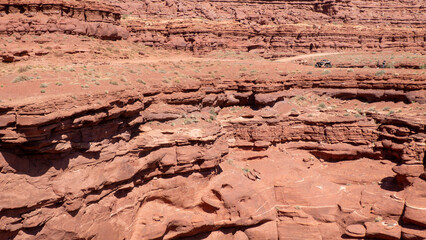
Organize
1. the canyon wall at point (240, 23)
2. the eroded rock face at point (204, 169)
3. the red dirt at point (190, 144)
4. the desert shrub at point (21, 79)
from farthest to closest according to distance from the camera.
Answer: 1. the canyon wall at point (240, 23)
2. the desert shrub at point (21, 79)
3. the red dirt at point (190, 144)
4. the eroded rock face at point (204, 169)

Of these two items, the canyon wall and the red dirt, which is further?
the canyon wall

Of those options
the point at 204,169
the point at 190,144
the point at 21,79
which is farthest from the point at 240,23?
the point at 21,79

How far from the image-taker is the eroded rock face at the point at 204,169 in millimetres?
11172

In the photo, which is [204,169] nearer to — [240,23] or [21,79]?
[21,79]

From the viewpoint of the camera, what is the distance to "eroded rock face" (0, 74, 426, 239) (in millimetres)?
11172

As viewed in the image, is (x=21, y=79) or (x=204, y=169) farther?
(x=204, y=169)

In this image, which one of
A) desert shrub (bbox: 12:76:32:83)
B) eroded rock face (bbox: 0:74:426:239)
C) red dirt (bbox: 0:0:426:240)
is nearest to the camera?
eroded rock face (bbox: 0:74:426:239)

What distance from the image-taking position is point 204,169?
1627cm

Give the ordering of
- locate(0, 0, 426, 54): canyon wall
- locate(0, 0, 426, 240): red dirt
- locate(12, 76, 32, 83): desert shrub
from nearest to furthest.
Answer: locate(0, 0, 426, 240): red dirt < locate(12, 76, 32, 83): desert shrub < locate(0, 0, 426, 54): canyon wall

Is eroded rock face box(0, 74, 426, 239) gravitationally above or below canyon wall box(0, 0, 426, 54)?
below

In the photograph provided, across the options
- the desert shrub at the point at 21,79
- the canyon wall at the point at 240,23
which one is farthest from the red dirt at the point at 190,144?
the canyon wall at the point at 240,23

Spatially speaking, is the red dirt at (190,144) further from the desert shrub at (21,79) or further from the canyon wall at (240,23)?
the canyon wall at (240,23)

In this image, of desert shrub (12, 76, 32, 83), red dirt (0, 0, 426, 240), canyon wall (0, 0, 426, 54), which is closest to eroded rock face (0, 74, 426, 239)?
red dirt (0, 0, 426, 240)

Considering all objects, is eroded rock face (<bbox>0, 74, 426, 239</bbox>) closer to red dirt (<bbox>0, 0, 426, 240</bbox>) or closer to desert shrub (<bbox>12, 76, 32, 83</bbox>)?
Result: red dirt (<bbox>0, 0, 426, 240</bbox>)
